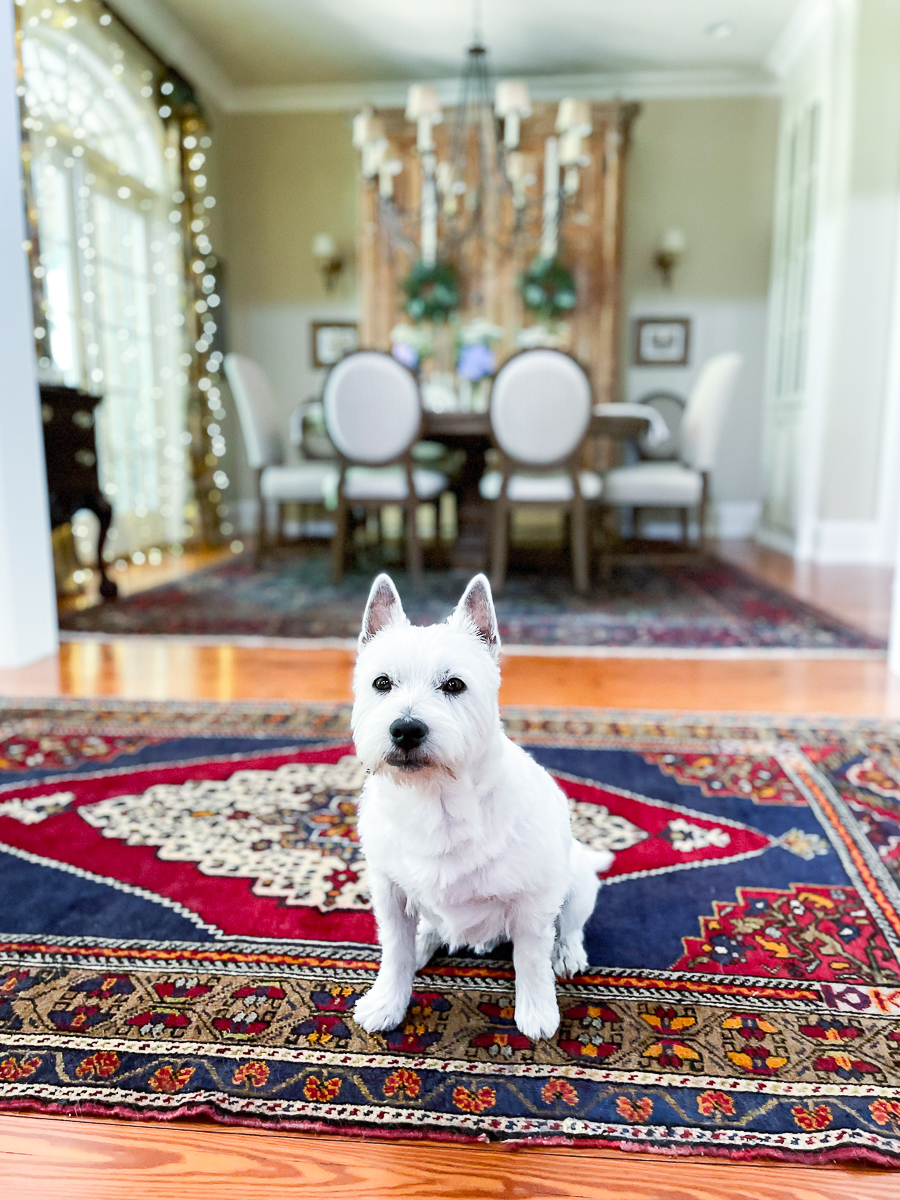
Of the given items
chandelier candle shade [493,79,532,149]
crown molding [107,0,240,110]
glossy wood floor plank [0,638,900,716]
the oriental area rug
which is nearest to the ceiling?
crown molding [107,0,240,110]

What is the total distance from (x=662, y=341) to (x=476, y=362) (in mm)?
2435

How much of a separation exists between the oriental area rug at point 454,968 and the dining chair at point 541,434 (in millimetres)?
2267

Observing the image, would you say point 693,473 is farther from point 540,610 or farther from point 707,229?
point 707,229

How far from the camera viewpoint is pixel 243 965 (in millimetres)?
1192

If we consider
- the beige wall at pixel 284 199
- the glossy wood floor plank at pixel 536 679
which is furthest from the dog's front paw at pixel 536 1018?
the beige wall at pixel 284 199

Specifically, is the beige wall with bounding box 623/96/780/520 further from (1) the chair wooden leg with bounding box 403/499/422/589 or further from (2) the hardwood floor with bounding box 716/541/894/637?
(1) the chair wooden leg with bounding box 403/499/422/589

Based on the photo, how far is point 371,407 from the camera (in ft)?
13.2

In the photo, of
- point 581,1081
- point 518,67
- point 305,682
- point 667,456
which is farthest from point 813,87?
point 581,1081

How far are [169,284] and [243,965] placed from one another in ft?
18.9

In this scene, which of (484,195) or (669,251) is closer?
(484,195)

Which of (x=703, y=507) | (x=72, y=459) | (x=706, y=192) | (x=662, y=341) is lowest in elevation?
(x=703, y=507)

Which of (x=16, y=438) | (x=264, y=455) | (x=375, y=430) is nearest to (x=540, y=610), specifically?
(x=375, y=430)

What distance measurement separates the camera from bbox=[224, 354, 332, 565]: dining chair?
16.3ft

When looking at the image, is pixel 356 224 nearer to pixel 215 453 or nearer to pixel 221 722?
pixel 215 453
